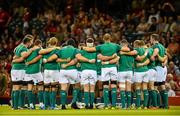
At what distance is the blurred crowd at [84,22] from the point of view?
118 feet

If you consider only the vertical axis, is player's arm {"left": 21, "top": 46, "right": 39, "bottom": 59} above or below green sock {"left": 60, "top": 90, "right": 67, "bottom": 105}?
above

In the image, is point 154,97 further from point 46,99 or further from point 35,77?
point 35,77

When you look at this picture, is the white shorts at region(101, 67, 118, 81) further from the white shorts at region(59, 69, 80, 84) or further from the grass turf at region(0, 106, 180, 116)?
the grass turf at region(0, 106, 180, 116)

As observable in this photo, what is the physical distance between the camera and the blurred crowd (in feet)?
118

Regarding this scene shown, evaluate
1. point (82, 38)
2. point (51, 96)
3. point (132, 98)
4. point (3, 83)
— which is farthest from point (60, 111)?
point (82, 38)

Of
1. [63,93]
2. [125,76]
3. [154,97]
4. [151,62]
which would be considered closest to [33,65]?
[63,93]

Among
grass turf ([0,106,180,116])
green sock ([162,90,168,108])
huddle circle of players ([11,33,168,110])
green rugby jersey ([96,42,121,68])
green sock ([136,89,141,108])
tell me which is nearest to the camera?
grass turf ([0,106,180,116])

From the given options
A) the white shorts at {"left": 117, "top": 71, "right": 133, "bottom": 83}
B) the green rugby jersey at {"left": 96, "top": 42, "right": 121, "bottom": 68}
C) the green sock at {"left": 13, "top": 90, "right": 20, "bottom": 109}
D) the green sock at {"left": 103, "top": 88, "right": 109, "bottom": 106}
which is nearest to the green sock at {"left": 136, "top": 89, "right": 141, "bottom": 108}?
the white shorts at {"left": 117, "top": 71, "right": 133, "bottom": 83}

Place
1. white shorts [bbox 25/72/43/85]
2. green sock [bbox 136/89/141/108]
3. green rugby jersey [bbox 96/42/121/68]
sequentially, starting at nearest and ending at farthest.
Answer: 1. green rugby jersey [bbox 96/42/121/68]
2. green sock [bbox 136/89/141/108]
3. white shorts [bbox 25/72/43/85]

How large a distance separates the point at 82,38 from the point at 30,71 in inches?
353

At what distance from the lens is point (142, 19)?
36.9 meters

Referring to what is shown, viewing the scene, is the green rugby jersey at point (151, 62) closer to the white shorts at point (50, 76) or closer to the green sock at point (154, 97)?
the green sock at point (154, 97)

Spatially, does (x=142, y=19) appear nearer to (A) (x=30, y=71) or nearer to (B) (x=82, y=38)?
(B) (x=82, y=38)

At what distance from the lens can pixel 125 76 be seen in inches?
1082
